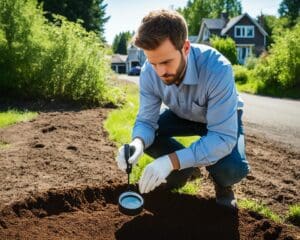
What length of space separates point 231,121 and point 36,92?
7.03 m

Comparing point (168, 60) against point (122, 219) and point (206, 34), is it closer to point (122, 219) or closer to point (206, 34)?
point (122, 219)

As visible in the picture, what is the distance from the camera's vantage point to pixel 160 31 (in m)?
2.30

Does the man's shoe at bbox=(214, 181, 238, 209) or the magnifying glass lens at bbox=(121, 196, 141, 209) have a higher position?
the magnifying glass lens at bbox=(121, 196, 141, 209)

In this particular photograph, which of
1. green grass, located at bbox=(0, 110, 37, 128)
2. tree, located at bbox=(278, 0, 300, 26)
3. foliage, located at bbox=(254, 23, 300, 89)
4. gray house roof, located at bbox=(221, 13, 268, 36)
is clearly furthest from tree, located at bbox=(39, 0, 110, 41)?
tree, located at bbox=(278, 0, 300, 26)

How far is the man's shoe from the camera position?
299 centimetres

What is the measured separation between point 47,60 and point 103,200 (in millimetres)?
6075

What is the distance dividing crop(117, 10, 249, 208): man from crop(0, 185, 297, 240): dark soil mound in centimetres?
24

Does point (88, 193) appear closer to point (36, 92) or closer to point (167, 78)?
point (167, 78)

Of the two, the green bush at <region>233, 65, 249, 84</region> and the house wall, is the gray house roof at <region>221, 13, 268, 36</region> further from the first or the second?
the green bush at <region>233, 65, 249, 84</region>

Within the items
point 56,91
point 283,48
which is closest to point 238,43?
point 283,48

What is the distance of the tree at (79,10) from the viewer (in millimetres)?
21656

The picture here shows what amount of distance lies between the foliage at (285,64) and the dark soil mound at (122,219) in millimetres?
13353

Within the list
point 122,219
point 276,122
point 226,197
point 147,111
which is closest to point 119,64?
point 276,122

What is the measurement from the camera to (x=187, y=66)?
2617mm
